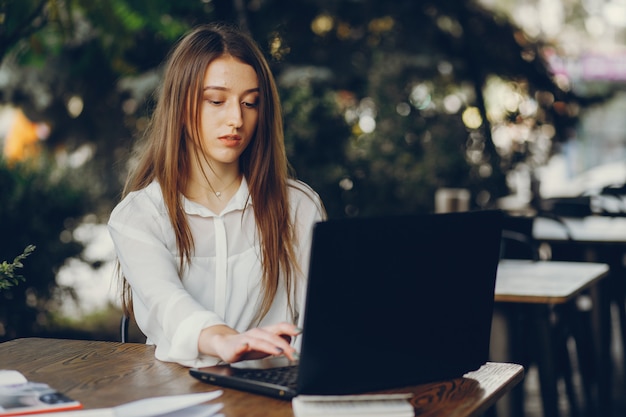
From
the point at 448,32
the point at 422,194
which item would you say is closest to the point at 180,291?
the point at 422,194

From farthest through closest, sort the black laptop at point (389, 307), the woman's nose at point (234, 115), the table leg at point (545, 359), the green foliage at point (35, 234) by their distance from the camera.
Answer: the green foliage at point (35, 234), the table leg at point (545, 359), the woman's nose at point (234, 115), the black laptop at point (389, 307)

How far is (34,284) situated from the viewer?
6.14 metres

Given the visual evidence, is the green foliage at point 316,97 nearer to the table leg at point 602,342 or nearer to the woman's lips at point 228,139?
the table leg at point 602,342

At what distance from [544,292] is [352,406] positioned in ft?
7.54

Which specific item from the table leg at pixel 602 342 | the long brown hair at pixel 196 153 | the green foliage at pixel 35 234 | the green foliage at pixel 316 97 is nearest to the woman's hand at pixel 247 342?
the long brown hair at pixel 196 153

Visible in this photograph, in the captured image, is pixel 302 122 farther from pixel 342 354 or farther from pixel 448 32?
pixel 342 354

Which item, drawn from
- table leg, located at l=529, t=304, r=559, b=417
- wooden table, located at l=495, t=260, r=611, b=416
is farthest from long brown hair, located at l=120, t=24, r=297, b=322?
table leg, located at l=529, t=304, r=559, b=417

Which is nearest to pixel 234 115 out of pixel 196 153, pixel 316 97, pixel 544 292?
pixel 196 153

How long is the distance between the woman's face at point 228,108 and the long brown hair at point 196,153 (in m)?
0.02

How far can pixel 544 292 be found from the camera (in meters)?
3.84

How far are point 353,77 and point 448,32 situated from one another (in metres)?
1.11

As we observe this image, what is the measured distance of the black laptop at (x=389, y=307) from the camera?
1686mm

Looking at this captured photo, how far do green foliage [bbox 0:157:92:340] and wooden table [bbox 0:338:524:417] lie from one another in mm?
3577

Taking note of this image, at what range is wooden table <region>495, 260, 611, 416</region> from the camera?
383 cm
